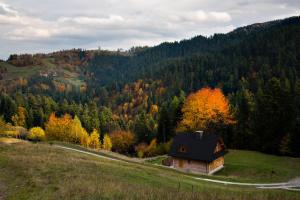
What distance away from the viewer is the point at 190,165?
5025 cm

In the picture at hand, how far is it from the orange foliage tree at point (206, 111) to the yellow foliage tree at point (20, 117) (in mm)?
78043

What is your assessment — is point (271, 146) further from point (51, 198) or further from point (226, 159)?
point (51, 198)

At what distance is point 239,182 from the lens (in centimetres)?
3612

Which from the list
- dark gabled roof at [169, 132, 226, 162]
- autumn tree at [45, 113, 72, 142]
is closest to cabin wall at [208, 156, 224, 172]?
dark gabled roof at [169, 132, 226, 162]

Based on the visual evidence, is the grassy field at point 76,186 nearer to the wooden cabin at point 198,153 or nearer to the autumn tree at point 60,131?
the wooden cabin at point 198,153

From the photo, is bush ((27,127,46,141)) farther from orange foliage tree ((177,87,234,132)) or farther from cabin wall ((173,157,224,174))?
cabin wall ((173,157,224,174))

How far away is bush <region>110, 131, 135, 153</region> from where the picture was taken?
101m

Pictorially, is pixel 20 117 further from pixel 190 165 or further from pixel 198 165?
pixel 198 165

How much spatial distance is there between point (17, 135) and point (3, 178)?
81.1 metres

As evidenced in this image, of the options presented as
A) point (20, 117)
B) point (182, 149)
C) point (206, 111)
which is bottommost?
point (20, 117)

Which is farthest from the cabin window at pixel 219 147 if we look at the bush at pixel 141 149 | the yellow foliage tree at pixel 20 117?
the yellow foliage tree at pixel 20 117

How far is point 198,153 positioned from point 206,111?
16.3 m

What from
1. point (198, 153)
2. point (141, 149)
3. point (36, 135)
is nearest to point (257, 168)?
point (198, 153)

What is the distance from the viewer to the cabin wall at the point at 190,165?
158 ft
